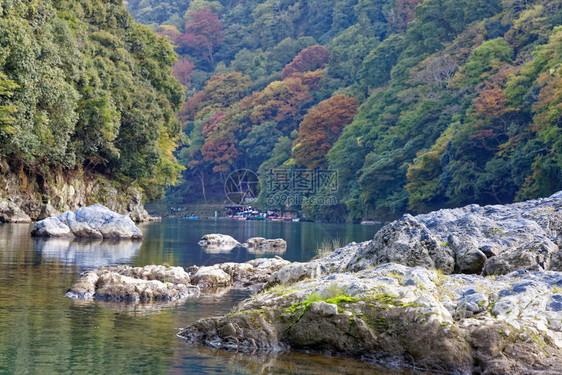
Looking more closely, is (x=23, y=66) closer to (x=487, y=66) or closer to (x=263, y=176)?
(x=487, y=66)

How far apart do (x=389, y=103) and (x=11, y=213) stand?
45.4 m

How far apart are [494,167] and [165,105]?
81.2 ft

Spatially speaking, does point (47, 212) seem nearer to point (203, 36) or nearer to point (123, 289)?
point (123, 289)

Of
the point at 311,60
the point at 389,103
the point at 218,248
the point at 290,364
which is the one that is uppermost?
the point at 311,60

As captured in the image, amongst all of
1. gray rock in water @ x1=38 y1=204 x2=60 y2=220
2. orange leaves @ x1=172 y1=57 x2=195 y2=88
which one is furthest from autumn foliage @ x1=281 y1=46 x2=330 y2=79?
gray rock in water @ x1=38 y1=204 x2=60 y2=220

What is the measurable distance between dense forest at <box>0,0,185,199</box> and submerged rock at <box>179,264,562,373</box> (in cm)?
2016

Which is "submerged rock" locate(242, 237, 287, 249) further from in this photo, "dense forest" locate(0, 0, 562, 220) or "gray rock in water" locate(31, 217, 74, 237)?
"dense forest" locate(0, 0, 562, 220)

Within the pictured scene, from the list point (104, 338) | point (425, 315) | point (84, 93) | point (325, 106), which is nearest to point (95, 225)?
point (84, 93)

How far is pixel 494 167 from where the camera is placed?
5000 centimetres

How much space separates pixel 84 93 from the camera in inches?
1458

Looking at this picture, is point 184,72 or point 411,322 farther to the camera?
point 184,72

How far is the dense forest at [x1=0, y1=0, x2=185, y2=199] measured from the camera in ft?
90.8

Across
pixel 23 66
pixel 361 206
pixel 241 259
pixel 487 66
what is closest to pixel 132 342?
pixel 241 259

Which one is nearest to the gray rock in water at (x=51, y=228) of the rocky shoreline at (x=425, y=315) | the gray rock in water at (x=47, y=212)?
the gray rock in water at (x=47, y=212)
